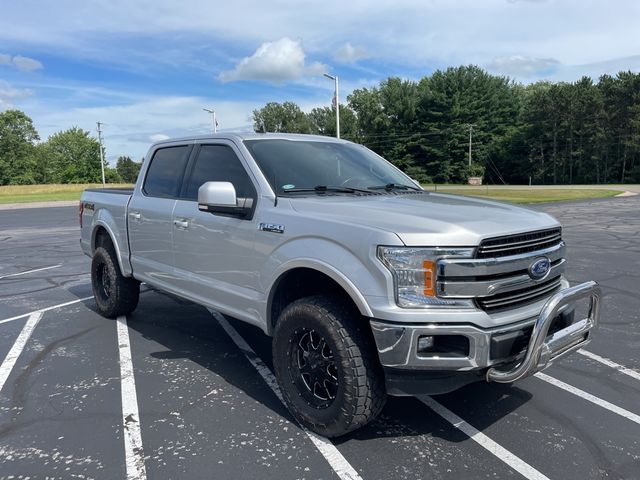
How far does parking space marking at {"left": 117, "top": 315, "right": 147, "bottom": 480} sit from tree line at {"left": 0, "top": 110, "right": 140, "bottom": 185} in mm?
74898

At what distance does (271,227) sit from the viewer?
11.7ft

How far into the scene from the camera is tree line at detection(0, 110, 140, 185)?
84.8 m

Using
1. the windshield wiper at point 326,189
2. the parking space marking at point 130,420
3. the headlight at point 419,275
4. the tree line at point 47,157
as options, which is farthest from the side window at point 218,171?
the tree line at point 47,157

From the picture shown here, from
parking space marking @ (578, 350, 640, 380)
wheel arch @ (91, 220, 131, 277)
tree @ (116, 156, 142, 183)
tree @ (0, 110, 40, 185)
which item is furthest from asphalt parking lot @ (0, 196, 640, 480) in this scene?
tree @ (116, 156, 142, 183)

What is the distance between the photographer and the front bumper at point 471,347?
2.77 m

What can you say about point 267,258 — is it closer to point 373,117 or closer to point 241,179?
point 241,179

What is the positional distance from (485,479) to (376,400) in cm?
72

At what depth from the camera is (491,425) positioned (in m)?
3.42

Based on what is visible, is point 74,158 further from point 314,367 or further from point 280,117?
point 314,367

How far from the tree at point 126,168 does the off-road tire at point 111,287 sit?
10509 cm

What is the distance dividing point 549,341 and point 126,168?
12240 cm

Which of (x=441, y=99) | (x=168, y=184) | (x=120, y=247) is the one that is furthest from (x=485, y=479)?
(x=441, y=99)

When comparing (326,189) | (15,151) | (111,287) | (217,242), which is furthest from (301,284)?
(15,151)

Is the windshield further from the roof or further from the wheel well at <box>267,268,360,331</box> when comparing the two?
the wheel well at <box>267,268,360,331</box>
